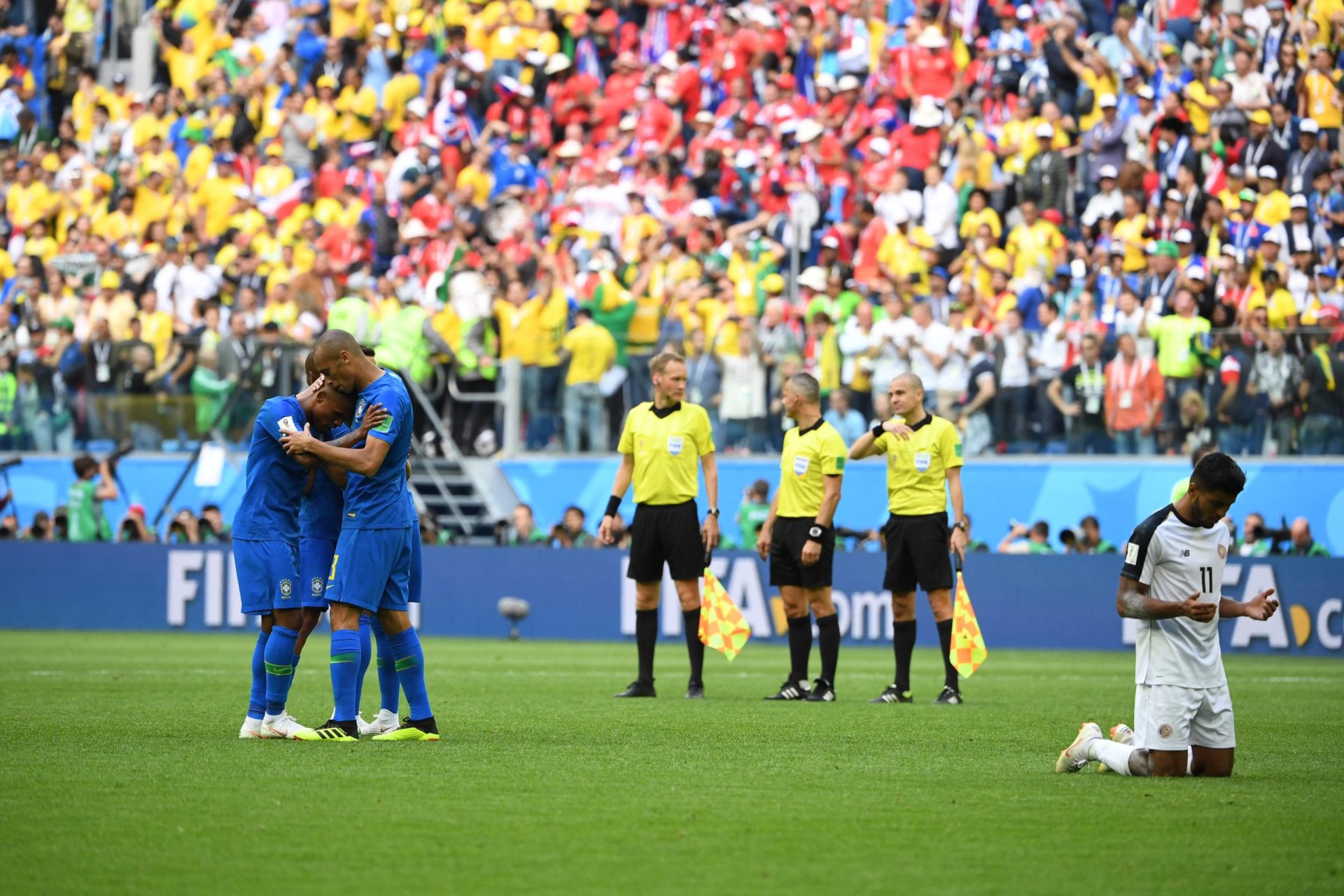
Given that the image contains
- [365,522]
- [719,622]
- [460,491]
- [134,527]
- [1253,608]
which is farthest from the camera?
[134,527]

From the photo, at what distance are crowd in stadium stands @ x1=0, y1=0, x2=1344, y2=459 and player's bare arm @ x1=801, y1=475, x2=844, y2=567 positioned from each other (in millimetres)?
7942

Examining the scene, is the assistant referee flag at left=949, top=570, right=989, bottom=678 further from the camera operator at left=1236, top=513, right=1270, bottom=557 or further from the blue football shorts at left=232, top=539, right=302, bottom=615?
the camera operator at left=1236, top=513, right=1270, bottom=557

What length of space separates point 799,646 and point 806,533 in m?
0.82

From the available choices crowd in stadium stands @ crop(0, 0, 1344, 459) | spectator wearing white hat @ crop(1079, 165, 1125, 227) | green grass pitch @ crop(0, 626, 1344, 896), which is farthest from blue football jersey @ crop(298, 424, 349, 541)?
spectator wearing white hat @ crop(1079, 165, 1125, 227)

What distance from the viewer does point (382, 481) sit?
32.7 ft

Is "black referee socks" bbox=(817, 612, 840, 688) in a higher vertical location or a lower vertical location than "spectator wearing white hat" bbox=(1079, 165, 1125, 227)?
lower

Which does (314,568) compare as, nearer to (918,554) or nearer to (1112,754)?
(1112,754)

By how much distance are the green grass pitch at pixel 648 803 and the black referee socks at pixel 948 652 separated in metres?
0.33

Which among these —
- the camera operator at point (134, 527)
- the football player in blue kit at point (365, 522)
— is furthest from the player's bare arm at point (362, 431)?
the camera operator at point (134, 527)

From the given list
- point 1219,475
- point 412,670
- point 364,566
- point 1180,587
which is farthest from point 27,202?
point 1219,475

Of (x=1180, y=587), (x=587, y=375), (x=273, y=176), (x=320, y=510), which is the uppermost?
(x=273, y=176)

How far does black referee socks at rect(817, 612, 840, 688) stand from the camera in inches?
547

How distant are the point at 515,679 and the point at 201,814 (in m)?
8.52

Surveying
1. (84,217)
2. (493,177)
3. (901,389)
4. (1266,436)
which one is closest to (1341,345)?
(1266,436)
